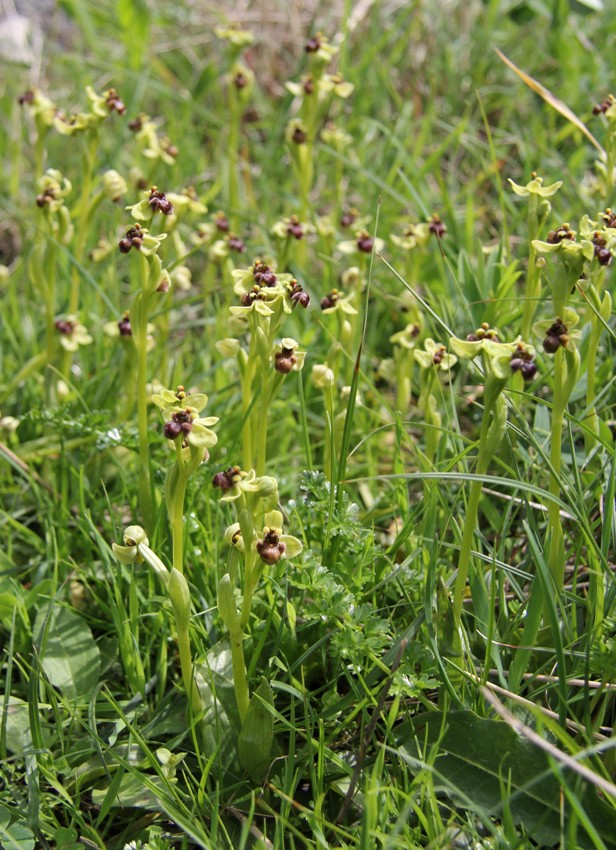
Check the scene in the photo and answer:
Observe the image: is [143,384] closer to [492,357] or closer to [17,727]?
[17,727]

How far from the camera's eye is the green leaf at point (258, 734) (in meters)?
1.78

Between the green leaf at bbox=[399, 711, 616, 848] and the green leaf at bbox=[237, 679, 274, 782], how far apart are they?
27 centimetres

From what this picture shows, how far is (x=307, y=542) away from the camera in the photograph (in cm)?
215

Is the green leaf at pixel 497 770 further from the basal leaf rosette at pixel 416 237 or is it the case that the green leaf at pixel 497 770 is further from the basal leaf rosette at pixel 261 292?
the basal leaf rosette at pixel 416 237

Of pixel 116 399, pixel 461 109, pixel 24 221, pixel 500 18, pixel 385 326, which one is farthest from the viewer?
pixel 500 18

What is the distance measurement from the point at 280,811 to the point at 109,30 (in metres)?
5.37

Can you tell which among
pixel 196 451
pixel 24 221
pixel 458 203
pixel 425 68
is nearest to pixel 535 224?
pixel 196 451

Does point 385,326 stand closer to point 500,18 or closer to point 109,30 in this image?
point 500,18

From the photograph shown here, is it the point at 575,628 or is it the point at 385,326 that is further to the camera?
the point at 385,326

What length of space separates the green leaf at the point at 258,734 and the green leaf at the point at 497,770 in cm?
27

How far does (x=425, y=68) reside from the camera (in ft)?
16.3

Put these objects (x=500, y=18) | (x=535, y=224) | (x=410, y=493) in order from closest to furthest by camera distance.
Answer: (x=535, y=224), (x=410, y=493), (x=500, y=18)

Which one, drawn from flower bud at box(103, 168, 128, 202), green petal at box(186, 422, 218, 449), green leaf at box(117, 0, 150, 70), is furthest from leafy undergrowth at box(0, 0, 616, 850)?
green leaf at box(117, 0, 150, 70)

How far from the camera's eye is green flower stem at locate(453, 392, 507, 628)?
5.67 feet
